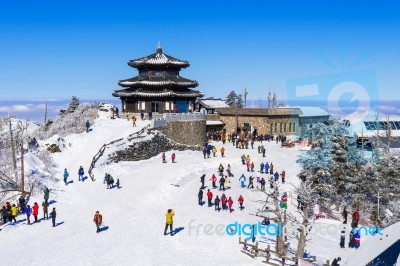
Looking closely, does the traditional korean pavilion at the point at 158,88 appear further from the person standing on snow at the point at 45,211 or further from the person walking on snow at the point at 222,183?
the person standing on snow at the point at 45,211

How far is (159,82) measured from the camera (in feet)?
156

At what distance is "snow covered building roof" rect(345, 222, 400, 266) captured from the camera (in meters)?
8.54

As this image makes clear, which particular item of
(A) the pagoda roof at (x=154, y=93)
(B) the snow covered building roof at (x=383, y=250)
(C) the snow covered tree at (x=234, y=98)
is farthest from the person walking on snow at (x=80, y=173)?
(C) the snow covered tree at (x=234, y=98)

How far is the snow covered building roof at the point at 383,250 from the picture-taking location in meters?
8.54

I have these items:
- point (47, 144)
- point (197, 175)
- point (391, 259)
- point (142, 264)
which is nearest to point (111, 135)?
point (47, 144)

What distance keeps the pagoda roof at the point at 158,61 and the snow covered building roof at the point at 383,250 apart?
41.5 metres

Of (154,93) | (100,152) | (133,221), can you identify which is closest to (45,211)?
(133,221)

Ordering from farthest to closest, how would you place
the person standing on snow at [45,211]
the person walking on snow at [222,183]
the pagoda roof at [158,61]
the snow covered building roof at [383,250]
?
the pagoda roof at [158,61], the person walking on snow at [222,183], the person standing on snow at [45,211], the snow covered building roof at [383,250]

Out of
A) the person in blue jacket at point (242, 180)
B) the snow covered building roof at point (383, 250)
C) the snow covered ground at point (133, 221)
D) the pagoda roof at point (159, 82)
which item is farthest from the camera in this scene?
the pagoda roof at point (159, 82)

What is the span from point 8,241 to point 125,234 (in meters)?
5.49

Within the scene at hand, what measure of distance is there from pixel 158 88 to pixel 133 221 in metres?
26.1

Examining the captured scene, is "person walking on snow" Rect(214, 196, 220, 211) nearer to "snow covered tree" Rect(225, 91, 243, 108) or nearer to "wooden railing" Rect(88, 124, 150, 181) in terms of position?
"wooden railing" Rect(88, 124, 150, 181)

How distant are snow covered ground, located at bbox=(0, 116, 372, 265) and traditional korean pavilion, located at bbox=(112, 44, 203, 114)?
1000cm

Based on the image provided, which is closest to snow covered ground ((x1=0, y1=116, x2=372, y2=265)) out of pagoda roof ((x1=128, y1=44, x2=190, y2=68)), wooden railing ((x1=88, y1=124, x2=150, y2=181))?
wooden railing ((x1=88, y1=124, x2=150, y2=181))
